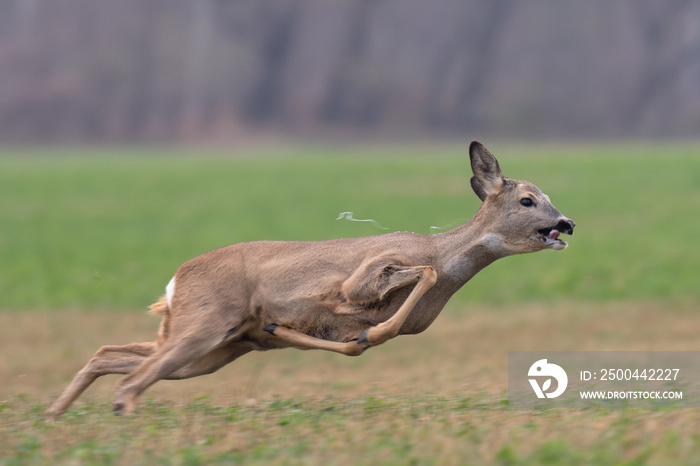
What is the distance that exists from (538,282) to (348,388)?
12369 millimetres

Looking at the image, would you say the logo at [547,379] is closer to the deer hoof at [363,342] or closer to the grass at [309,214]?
the deer hoof at [363,342]

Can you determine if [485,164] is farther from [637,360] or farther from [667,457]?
[637,360]

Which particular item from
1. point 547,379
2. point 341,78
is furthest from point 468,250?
point 341,78

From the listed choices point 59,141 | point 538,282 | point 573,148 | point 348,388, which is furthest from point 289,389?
point 59,141

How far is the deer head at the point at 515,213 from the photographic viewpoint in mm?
8766

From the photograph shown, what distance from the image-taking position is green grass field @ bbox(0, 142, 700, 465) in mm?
7273

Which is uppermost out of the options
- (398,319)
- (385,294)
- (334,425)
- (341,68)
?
(341,68)

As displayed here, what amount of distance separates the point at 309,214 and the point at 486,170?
29174 millimetres

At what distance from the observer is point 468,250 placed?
8812mm

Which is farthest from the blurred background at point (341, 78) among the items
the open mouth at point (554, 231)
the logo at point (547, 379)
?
the open mouth at point (554, 231)

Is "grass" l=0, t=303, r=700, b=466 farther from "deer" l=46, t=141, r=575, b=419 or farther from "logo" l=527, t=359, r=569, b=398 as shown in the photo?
"deer" l=46, t=141, r=575, b=419

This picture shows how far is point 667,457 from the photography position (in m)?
6.61

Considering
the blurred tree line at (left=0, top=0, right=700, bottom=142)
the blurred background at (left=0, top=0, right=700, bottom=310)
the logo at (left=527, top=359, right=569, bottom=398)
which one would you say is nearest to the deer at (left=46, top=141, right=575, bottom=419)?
the logo at (left=527, top=359, right=569, bottom=398)

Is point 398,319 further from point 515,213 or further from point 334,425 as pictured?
point 515,213
